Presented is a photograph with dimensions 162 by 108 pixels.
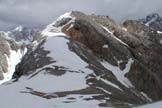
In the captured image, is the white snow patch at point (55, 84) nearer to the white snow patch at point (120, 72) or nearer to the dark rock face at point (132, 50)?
the white snow patch at point (120, 72)

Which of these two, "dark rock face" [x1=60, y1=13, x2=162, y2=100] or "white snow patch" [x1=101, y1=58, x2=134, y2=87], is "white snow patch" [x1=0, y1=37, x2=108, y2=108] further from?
"dark rock face" [x1=60, y1=13, x2=162, y2=100]

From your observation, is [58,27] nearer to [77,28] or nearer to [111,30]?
[77,28]

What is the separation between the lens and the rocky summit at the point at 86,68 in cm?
6494

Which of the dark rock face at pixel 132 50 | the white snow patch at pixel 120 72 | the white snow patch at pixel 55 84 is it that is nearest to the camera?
the white snow patch at pixel 55 84

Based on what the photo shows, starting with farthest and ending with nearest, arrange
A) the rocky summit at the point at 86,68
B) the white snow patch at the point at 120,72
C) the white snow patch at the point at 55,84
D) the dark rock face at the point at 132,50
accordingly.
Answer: the dark rock face at the point at 132,50
the white snow patch at the point at 120,72
the rocky summit at the point at 86,68
the white snow patch at the point at 55,84

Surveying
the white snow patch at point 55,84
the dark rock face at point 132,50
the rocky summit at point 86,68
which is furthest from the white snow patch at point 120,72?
the white snow patch at point 55,84

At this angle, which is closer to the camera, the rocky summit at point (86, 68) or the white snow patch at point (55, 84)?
the white snow patch at point (55, 84)

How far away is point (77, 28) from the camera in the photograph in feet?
381

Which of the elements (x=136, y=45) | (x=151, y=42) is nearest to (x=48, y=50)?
(x=136, y=45)

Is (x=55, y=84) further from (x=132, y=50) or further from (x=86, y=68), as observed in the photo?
(x=132, y=50)

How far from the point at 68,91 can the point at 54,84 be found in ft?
13.7

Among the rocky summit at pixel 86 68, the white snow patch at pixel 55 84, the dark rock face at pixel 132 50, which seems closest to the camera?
the white snow patch at pixel 55 84

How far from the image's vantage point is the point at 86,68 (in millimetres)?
88812

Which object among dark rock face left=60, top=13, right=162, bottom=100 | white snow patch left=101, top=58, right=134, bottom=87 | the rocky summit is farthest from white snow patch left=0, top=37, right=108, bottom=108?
dark rock face left=60, top=13, right=162, bottom=100
